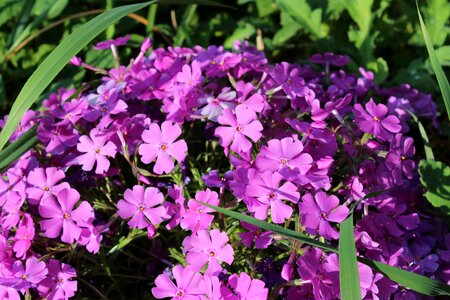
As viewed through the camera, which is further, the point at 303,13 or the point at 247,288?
the point at 303,13

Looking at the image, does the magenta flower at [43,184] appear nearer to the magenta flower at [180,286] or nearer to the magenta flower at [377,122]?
the magenta flower at [180,286]

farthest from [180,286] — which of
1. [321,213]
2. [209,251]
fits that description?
[321,213]

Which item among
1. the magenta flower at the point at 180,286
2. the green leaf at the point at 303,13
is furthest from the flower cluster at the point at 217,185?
the green leaf at the point at 303,13

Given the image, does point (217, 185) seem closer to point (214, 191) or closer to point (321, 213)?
point (214, 191)

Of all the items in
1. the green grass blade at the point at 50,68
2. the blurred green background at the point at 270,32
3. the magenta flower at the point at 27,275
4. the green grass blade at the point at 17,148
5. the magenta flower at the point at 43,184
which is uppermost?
the blurred green background at the point at 270,32

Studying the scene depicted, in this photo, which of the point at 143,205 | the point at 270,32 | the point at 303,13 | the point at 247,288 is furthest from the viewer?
the point at 270,32

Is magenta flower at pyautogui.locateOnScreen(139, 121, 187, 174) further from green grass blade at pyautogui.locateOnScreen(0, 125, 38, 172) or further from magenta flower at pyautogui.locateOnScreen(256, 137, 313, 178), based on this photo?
green grass blade at pyautogui.locateOnScreen(0, 125, 38, 172)

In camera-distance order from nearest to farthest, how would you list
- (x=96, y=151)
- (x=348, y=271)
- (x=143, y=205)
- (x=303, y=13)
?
1. (x=348, y=271)
2. (x=143, y=205)
3. (x=96, y=151)
4. (x=303, y=13)

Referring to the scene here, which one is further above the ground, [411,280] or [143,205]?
[143,205]
